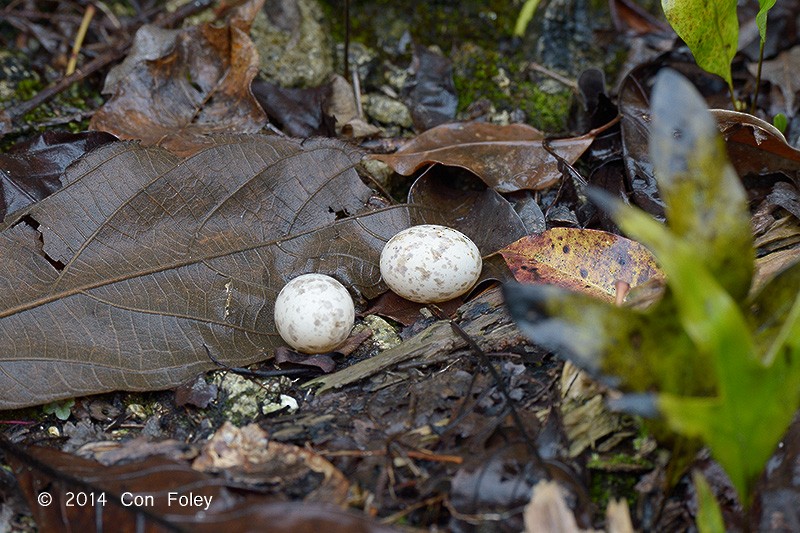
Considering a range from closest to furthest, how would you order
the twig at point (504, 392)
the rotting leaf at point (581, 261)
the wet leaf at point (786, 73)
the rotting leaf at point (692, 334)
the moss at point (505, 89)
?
the rotting leaf at point (692, 334) < the twig at point (504, 392) < the rotting leaf at point (581, 261) < the wet leaf at point (786, 73) < the moss at point (505, 89)

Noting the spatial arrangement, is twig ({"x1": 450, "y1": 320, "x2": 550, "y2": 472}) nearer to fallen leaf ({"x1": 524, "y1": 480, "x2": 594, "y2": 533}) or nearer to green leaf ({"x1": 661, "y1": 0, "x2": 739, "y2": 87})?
fallen leaf ({"x1": 524, "y1": 480, "x2": 594, "y2": 533})

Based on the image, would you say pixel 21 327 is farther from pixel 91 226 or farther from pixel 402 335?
pixel 402 335

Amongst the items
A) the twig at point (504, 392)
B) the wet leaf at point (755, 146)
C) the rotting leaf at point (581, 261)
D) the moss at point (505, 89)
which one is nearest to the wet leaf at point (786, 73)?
the wet leaf at point (755, 146)

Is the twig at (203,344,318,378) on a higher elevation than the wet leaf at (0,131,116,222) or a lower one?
lower

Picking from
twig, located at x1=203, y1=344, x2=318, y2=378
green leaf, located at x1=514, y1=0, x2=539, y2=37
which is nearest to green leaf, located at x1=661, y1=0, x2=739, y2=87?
green leaf, located at x1=514, y1=0, x2=539, y2=37

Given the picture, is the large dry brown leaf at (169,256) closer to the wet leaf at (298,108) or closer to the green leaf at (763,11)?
the wet leaf at (298,108)

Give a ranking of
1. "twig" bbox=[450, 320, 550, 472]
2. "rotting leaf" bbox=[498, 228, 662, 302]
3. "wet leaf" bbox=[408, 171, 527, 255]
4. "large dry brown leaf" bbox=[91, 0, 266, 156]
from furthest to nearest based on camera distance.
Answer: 1. "large dry brown leaf" bbox=[91, 0, 266, 156]
2. "wet leaf" bbox=[408, 171, 527, 255]
3. "rotting leaf" bbox=[498, 228, 662, 302]
4. "twig" bbox=[450, 320, 550, 472]
